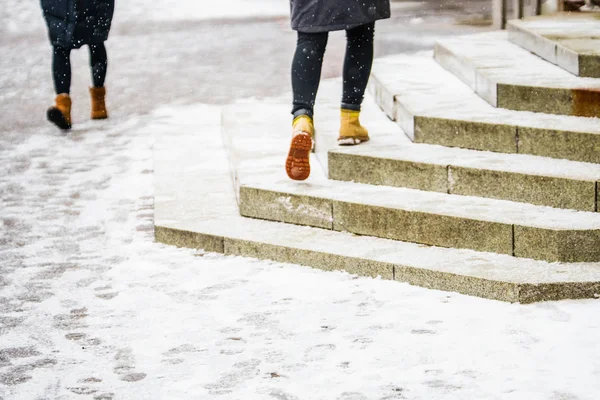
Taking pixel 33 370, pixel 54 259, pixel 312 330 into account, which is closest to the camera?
pixel 33 370

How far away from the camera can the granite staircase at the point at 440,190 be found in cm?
528

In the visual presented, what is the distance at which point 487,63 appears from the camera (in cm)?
778

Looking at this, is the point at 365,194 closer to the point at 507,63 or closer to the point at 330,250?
the point at 330,250

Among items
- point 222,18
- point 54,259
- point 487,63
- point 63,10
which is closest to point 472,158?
point 487,63

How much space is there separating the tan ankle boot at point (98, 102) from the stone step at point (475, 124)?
3082 mm

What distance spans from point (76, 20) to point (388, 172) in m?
4.12

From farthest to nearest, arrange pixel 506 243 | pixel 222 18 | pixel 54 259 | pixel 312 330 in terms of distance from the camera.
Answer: pixel 222 18
pixel 54 259
pixel 506 243
pixel 312 330

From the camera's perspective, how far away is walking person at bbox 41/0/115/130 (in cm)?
944

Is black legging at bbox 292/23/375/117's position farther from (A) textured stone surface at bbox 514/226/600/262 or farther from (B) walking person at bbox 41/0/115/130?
(B) walking person at bbox 41/0/115/130

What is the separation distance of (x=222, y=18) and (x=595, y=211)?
1445cm

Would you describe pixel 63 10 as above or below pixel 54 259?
above

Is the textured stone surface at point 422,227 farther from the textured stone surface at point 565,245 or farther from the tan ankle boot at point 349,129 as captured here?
the tan ankle boot at point 349,129

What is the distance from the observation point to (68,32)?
944cm

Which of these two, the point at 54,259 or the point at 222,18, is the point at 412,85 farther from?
the point at 222,18
